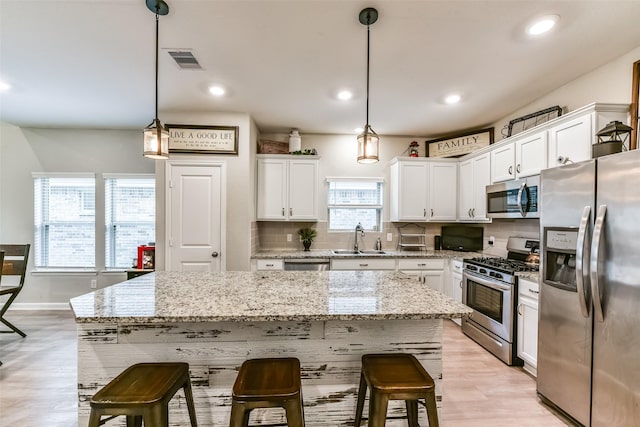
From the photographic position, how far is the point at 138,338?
4.93 ft

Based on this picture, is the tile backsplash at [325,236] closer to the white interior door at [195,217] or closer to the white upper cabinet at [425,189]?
the white upper cabinet at [425,189]

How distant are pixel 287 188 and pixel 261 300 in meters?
2.58

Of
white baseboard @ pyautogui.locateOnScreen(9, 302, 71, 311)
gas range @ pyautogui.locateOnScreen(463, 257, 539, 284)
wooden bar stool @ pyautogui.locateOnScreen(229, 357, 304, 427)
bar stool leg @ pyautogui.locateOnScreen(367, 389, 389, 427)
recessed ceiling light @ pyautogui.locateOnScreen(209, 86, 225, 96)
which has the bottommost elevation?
white baseboard @ pyautogui.locateOnScreen(9, 302, 71, 311)

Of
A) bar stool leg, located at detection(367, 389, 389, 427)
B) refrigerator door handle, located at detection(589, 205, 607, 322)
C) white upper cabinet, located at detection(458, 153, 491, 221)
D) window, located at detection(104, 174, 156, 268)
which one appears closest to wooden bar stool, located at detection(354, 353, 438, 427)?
bar stool leg, located at detection(367, 389, 389, 427)

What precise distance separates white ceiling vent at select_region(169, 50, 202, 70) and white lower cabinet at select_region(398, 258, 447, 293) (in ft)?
10.3

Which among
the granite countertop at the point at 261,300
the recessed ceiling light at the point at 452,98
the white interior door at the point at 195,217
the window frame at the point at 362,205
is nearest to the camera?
the granite countertop at the point at 261,300

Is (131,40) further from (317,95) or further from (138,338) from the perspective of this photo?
(138,338)

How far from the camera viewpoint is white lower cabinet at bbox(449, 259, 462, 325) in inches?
137

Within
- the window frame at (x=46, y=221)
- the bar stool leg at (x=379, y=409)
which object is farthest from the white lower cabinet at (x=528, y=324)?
the window frame at (x=46, y=221)

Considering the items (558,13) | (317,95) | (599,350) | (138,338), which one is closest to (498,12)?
(558,13)

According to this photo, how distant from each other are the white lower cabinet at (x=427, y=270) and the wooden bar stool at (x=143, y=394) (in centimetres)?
296

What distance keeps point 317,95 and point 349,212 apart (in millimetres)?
1945

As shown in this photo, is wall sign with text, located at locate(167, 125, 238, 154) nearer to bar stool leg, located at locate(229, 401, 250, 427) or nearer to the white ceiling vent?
the white ceiling vent

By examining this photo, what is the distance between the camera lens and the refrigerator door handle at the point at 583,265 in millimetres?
1729
